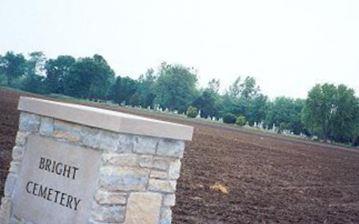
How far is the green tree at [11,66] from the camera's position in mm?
138125

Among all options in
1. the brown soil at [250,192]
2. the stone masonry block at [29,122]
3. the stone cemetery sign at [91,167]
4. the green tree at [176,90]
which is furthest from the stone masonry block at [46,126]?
the green tree at [176,90]

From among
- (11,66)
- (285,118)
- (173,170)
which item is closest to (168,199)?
(173,170)

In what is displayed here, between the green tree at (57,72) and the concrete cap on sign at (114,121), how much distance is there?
106 meters

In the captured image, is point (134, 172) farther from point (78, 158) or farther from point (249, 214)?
point (249, 214)

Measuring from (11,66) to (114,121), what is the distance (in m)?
143

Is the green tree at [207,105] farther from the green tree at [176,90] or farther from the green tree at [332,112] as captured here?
the green tree at [332,112]

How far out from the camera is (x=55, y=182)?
575 centimetres

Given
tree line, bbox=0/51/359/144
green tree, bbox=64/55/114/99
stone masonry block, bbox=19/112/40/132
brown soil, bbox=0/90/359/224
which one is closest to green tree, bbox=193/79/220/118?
tree line, bbox=0/51/359/144

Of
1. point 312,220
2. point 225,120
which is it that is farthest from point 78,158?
point 225,120

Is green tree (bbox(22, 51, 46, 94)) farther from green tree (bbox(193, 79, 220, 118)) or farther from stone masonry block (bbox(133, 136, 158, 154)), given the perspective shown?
stone masonry block (bbox(133, 136, 158, 154))

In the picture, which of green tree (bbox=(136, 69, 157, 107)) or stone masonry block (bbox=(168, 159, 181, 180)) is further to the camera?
green tree (bbox=(136, 69, 157, 107))

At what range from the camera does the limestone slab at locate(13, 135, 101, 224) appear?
5305mm

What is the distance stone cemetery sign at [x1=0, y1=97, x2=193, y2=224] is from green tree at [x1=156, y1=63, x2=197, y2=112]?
11217cm

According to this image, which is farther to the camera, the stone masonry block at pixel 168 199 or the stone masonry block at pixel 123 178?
the stone masonry block at pixel 168 199
